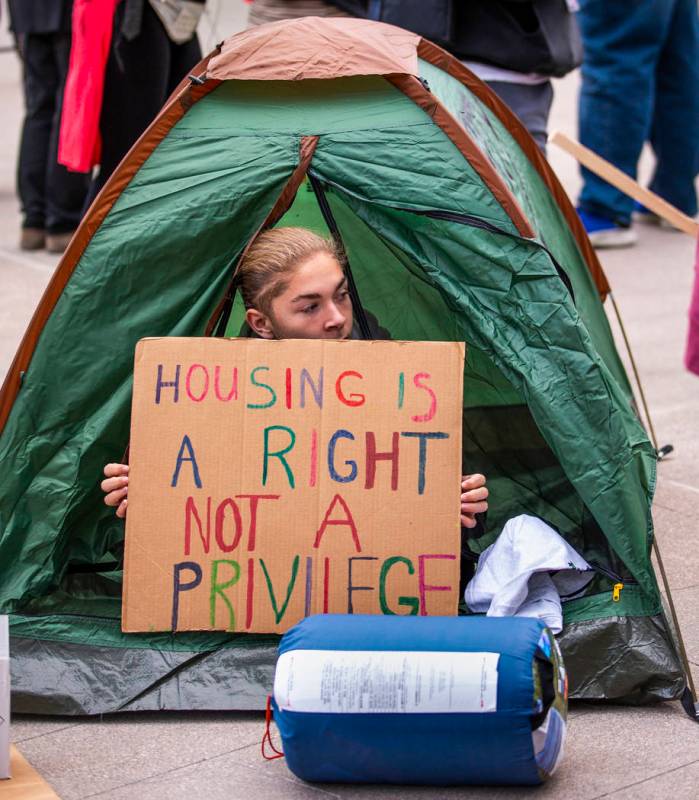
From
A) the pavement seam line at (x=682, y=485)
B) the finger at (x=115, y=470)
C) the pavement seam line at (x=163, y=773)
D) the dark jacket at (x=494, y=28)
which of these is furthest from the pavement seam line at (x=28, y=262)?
the pavement seam line at (x=163, y=773)

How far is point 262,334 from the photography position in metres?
3.35

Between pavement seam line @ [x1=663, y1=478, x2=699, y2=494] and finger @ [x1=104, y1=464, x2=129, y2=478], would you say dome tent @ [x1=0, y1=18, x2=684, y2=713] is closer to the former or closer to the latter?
finger @ [x1=104, y1=464, x2=129, y2=478]

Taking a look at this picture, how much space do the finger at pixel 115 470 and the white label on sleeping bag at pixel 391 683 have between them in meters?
0.75

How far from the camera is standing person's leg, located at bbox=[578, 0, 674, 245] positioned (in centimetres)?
645

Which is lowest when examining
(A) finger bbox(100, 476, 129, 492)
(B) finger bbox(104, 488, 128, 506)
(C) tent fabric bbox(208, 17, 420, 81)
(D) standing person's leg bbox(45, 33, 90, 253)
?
(D) standing person's leg bbox(45, 33, 90, 253)

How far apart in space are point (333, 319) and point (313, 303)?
0.06 m

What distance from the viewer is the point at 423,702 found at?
246 centimetres

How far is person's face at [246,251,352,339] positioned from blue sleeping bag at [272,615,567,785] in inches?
33.6

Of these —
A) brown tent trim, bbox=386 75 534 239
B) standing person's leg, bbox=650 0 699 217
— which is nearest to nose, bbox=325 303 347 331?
brown tent trim, bbox=386 75 534 239

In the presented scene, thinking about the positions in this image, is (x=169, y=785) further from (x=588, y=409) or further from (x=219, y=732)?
(x=588, y=409)

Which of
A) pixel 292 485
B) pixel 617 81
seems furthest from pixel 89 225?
pixel 617 81

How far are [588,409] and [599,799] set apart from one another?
825 mm

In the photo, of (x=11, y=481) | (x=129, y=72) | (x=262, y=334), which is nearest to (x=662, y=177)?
(x=129, y=72)

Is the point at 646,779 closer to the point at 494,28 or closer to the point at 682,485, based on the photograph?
the point at 682,485
